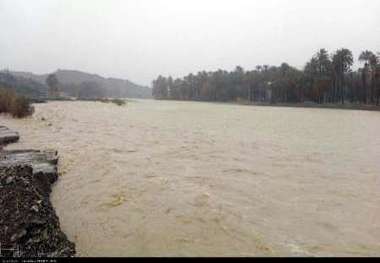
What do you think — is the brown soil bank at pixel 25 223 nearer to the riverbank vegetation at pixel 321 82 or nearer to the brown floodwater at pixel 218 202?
the brown floodwater at pixel 218 202

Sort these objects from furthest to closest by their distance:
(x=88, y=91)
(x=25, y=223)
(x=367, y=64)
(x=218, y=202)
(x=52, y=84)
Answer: (x=88, y=91), (x=52, y=84), (x=367, y=64), (x=218, y=202), (x=25, y=223)

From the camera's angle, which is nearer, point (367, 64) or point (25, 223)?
point (25, 223)

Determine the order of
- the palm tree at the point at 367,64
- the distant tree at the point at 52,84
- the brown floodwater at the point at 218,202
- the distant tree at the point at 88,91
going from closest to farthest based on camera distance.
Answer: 1. the brown floodwater at the point at 218,202
2. the palm tree at the point at 367,64
3. the distant tree at the point at 52,84
4. the distant tree at the point at 88,91

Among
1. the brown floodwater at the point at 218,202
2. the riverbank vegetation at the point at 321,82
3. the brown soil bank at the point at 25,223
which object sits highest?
the riverbank vegetation at the point at 321,82

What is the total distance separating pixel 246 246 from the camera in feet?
15.2

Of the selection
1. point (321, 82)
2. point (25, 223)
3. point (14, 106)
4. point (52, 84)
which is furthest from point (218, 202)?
point (52, 84)

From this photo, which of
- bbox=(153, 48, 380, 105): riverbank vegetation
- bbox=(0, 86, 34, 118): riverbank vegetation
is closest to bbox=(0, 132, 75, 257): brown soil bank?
bbox=(0, 86, 34, 118): riverbank vegetation

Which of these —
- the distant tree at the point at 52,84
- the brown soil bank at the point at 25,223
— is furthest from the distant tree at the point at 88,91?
the brown soil bank at the point at 25,223

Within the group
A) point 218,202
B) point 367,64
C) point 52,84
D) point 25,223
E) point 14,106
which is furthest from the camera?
point 52,84

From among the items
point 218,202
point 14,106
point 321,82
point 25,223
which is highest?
point 321,82

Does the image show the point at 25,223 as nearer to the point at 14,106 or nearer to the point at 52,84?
the point at 14,106

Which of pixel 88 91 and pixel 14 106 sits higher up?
pixel 88 91
